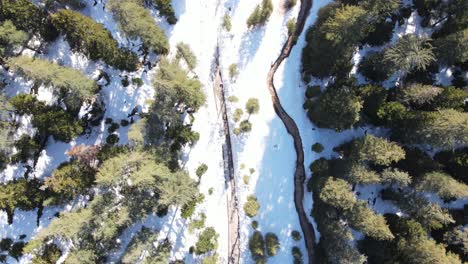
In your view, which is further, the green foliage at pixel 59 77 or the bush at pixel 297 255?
the bush at pixel 297 255

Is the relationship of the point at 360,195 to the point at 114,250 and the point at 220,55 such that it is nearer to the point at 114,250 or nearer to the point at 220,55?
the point at 220,55

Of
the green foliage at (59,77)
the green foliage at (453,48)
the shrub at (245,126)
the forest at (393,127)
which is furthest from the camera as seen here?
the shrub at (245,126)

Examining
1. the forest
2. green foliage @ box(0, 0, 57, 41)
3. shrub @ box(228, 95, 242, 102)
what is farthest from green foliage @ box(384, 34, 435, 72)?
green foliage @ box(0, 0, 57, 41)

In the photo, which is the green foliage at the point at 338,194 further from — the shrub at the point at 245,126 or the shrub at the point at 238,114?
the shrub at the point at 238,114

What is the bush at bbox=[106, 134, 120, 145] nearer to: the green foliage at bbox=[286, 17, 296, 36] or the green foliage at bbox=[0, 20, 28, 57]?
the green foliage at bbox=[0, 20, 28, 57]

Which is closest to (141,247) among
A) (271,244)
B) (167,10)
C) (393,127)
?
(271,244)

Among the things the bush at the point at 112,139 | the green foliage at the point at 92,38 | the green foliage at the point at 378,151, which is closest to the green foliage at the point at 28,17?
the green foliage at the point at 92,38

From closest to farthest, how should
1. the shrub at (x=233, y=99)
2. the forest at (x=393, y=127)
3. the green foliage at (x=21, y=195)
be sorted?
the forest at (x=393, y=127) → the green foliage at (x=21, y=195) → the shrub at (x=233, y=99)

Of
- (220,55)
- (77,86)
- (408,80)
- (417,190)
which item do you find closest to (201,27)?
(220,55)
